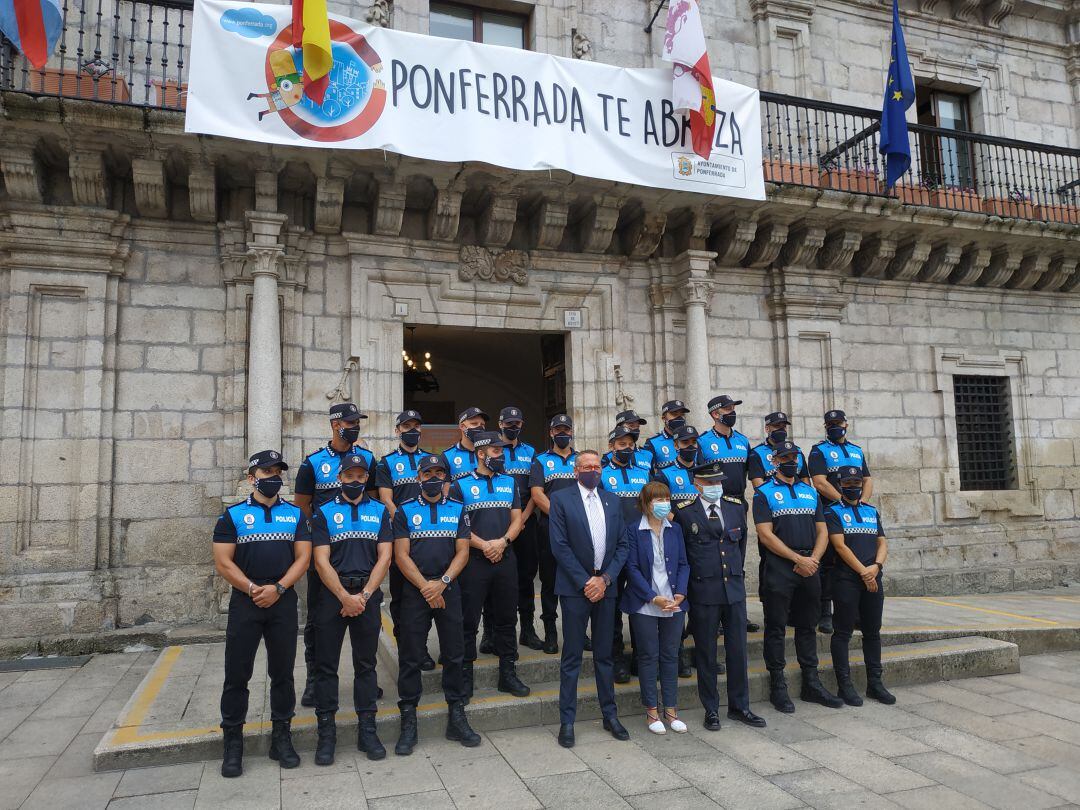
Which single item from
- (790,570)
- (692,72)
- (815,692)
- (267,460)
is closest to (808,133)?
(692,72)

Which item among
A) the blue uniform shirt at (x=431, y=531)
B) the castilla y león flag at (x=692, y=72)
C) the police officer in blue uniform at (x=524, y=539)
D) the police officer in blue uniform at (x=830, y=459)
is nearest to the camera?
the blue uniform shirt at (x=431, y=531)

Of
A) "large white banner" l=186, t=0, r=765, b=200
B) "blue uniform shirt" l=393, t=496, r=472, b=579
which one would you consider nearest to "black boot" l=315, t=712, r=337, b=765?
"blue uniform shirt" l=393, t=496, r=472, b=579

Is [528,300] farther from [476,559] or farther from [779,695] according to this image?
[779,695]

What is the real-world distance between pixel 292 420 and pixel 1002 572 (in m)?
10.2

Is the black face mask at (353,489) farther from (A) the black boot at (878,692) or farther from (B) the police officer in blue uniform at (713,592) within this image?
(A) the black boot at (878,692)

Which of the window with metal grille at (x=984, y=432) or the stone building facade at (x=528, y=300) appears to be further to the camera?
the window with metal grille at (x=984, y=432)

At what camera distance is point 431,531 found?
5.06 meters

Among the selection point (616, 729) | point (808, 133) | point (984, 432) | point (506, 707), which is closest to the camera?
point (616, 729)

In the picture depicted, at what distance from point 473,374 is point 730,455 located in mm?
8805

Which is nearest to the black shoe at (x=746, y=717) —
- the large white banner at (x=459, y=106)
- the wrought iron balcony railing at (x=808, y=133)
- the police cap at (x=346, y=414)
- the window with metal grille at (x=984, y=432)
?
the police cap at (x=346, y=414)

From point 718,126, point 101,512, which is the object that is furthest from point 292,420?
point 718,126

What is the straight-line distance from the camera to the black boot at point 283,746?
4582mm

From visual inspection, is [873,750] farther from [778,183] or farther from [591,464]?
[778,183]

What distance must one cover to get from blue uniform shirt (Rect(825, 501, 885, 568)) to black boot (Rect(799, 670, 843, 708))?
3.31ft
